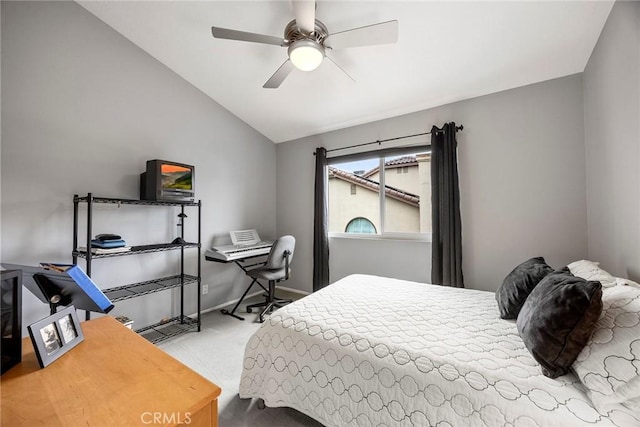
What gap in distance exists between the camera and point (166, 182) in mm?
2367

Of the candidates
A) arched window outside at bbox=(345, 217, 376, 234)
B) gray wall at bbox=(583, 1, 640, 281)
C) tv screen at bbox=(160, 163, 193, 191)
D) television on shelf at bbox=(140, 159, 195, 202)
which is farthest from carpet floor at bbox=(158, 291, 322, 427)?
gray wall at bbox=(583, 1, 640, 281)

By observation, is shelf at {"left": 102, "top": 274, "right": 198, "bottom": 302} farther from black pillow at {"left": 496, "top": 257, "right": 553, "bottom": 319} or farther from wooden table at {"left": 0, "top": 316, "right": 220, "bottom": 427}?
black pillow at {"left": 496, "top": 257, "right": 553, "bottom": 319}

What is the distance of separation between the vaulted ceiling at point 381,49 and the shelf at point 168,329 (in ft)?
8.65

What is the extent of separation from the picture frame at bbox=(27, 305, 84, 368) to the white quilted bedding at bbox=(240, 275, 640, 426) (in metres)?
0.86

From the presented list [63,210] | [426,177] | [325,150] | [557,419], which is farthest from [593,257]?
[63,210]

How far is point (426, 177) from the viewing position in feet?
9.67

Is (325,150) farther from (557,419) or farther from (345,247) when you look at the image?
(557,419)

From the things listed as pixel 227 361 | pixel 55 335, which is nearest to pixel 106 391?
pixel 55 335

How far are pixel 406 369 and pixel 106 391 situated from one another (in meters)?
1.08

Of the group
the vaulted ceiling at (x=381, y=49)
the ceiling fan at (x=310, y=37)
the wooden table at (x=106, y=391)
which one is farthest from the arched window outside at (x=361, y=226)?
the wooden table at (x=106, y=391)

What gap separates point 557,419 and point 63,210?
10.6ft

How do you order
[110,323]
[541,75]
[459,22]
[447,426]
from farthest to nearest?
[541,75] → [459,22] → [110,323] → [447,426]

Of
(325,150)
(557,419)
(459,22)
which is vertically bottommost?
(557,419)

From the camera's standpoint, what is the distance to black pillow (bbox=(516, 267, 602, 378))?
962 millimetres
